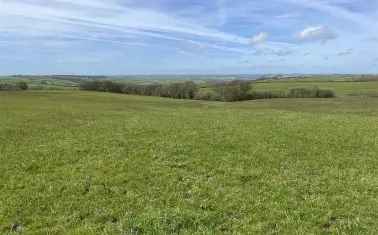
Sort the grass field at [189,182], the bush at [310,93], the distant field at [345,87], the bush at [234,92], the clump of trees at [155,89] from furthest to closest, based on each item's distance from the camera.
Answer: the clump of trees at [155,89]
the distant field at [345,87]
the bush at [234,92]
the bush at [310,93]
the grass field at [189,182]

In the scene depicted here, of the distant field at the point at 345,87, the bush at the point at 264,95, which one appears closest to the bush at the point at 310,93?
the bush at the point at 264,95

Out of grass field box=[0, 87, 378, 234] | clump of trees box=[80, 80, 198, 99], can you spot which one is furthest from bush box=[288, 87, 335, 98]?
grass field box=[0, 87, 378, 234]

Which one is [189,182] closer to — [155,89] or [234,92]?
[234,92]

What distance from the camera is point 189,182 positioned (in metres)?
14.3

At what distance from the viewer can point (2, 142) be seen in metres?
22.4

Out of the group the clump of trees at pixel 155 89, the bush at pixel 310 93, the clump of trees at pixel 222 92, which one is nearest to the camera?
the bush at pixel 310 93

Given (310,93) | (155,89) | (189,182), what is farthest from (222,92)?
(189,182)

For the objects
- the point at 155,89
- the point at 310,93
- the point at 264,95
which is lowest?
the point at 264,95

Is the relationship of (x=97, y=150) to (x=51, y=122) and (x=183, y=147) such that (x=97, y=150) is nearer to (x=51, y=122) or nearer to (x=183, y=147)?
(x=183, y=147)

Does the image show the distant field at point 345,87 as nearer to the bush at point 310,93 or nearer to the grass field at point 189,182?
the bush at point 310,93

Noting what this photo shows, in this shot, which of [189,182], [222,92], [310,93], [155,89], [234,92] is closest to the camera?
[189,182]

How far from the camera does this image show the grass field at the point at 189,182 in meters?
10.8

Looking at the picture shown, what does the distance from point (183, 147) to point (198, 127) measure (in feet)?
27.7

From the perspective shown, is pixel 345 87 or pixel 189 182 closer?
pixel 189 182
